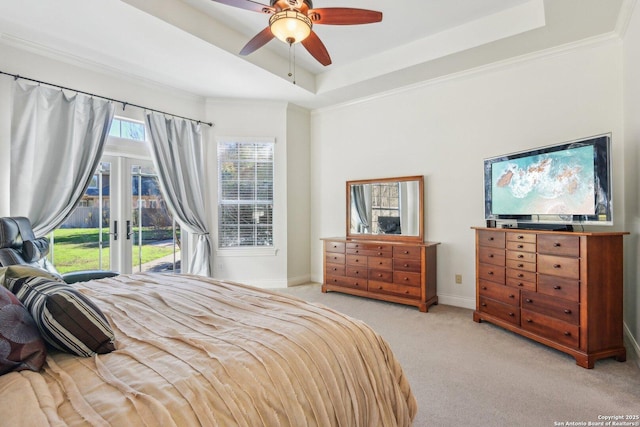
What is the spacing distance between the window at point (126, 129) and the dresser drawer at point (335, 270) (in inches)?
119

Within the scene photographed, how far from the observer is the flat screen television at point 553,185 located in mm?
2457

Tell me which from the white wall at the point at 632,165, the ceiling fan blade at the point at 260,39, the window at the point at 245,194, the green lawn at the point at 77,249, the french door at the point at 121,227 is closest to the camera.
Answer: the ceiling fan blade at the point at 260,39

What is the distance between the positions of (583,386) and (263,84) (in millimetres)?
4306

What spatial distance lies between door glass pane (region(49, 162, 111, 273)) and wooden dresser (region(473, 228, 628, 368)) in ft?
14.3

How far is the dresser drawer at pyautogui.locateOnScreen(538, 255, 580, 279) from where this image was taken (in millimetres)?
2432

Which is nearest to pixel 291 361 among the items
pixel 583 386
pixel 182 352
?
pixel 182 352

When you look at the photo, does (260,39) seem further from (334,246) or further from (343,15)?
(334,246)

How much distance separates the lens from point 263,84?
13.5 ft

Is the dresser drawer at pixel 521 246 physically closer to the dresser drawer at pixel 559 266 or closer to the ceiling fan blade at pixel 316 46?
the dresser drawer at pixel 559 266

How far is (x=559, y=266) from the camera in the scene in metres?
2.54

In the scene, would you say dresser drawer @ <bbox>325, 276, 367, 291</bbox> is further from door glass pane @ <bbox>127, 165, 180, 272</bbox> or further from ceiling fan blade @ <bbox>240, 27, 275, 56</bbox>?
ceiling fan blade @ <bbox>240, 27, 275, 56</bbox>

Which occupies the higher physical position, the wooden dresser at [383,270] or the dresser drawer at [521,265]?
the dresser drawer at [521,265]

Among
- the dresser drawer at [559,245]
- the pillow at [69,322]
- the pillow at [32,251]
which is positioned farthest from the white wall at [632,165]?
the pillow at [32,251]

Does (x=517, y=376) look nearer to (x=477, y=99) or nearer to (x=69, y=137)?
(x=477, y=99)
